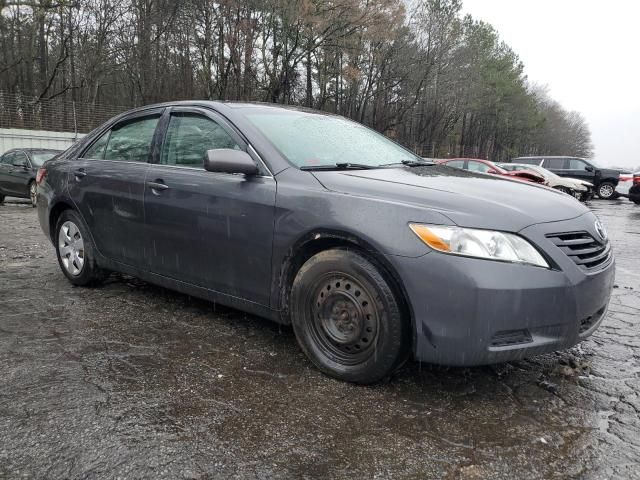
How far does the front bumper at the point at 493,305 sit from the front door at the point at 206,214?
970 millimetres

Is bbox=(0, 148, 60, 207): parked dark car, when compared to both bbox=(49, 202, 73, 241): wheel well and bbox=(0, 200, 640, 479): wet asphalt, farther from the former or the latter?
bbox=(0, 200, 640, 479): wet asphalt

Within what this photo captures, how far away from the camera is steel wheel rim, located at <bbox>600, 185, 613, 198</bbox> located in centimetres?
1994

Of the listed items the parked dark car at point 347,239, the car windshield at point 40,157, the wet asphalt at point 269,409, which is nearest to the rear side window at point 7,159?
the car windshield at point 40,157

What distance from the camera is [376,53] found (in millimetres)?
37438

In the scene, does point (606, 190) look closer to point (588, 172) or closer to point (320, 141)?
point (588, 172)

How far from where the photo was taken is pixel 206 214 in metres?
3.26

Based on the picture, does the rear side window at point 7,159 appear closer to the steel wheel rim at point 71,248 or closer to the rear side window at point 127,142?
the steel wheel rim at point 71,248

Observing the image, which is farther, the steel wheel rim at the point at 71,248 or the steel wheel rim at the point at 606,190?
the steel wheel rim at the point at 606,190

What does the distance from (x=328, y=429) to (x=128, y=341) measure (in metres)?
1.64

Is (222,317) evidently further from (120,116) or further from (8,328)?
(120,116)

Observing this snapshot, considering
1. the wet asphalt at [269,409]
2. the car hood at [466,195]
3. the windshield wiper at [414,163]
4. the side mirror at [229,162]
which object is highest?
the windshield wiper at [414,163]

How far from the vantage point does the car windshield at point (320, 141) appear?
3166mm

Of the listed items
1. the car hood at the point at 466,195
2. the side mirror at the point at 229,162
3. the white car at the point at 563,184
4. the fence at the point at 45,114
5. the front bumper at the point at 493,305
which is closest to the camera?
the front bumper at the point at 493,305

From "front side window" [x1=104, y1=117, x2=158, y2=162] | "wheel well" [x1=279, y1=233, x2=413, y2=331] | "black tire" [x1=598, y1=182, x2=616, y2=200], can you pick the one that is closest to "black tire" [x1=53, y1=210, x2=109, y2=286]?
"front side window" [x1=104, y1=117, x2=158, y2=162]
